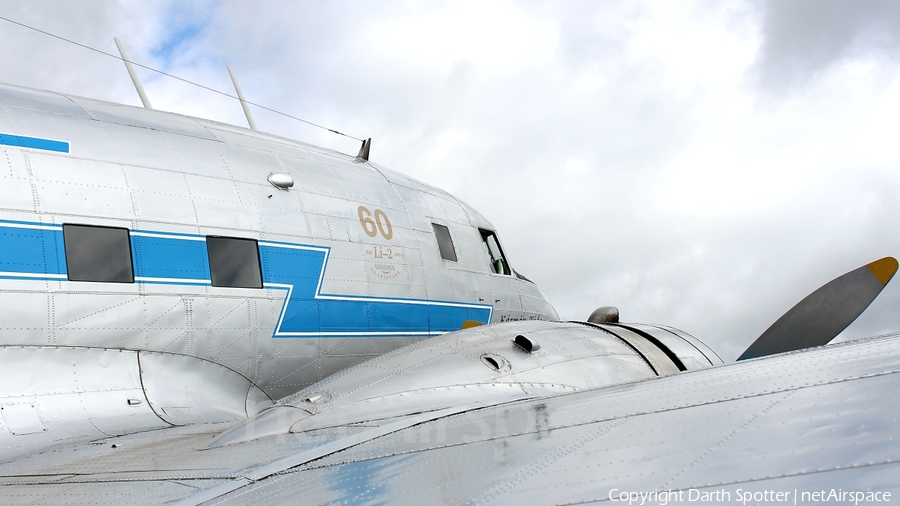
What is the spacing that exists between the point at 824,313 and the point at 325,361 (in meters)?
5.76

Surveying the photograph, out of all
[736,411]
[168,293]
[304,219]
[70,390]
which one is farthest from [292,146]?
[736,411]

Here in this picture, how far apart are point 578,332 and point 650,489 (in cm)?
569

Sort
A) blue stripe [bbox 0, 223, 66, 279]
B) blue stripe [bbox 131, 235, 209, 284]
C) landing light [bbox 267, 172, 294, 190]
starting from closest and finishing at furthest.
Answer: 1. blue stripe [bbox 0, 223, 66, 279]
2. blue stripe [bbox 131, 235, 209, 284]
3. landing light [bbox 267, 172, 294, 190]

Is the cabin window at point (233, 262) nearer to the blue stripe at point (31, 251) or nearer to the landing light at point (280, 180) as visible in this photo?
the landing light at point (280, 180)

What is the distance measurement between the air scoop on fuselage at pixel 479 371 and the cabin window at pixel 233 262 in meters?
1.69

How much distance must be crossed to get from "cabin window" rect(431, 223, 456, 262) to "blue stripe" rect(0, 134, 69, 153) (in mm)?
5149

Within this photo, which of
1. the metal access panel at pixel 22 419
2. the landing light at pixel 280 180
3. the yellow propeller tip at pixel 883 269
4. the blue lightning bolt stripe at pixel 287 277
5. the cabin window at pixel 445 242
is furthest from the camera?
the cabin window at pixel 445 242

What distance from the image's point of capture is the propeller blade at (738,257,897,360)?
7156 millimetres

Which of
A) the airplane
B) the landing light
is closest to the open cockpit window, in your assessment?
the airplane

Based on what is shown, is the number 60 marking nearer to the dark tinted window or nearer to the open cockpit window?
the open cockpit window

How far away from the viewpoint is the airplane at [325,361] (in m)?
2.38

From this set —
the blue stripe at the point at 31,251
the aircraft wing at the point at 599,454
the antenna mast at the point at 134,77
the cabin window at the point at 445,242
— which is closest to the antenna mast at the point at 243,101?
the antenna mast at the point at 134,77

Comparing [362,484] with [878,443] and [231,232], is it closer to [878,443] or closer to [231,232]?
[878,443]

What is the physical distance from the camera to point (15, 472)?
4656mm
